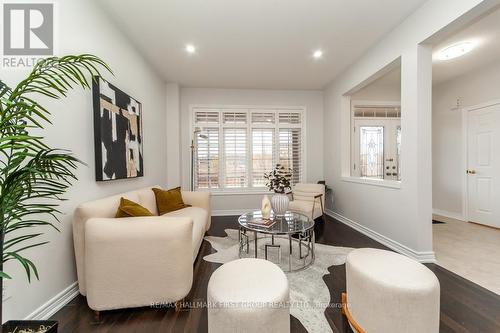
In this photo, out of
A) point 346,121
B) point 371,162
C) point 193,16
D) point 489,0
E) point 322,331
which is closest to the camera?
point 322,331

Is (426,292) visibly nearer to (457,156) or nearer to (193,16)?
(193,16)

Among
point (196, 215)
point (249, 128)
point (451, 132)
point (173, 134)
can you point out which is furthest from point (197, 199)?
point (451, 132)

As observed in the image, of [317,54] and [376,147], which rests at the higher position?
[317,54]

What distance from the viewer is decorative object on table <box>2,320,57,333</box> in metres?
1.22

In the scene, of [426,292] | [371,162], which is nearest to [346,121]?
[371,162]

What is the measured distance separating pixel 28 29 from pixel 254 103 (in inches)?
147

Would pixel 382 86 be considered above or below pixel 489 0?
above

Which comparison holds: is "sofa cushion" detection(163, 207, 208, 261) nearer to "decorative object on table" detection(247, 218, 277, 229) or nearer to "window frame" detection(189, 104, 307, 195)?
"decorative object on table" detection(247, 218, 277, 229)

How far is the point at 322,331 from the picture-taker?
4.93 feet

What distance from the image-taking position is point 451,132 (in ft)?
14.4

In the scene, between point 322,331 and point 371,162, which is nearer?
point 322,331

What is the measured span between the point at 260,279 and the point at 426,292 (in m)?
0.94

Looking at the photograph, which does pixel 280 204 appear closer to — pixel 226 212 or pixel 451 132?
pixel 226 212

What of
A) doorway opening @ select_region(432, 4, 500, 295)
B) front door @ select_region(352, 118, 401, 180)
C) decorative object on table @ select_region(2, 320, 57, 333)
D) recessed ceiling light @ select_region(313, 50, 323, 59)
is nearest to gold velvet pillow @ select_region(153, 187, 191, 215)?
decorative object on table @ select_region(2, 320, 57, 333)
